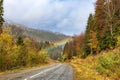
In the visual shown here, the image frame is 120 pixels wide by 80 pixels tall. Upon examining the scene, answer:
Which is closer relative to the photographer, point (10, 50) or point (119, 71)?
point (119, 71)

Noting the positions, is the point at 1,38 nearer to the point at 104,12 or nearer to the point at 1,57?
the point at 1,57

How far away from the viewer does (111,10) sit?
57625mm

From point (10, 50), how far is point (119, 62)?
1180 inches

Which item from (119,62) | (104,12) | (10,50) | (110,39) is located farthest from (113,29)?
(119,62)

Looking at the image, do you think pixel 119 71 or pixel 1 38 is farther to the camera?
pixel 1 38

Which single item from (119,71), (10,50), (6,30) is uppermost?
(6,30)

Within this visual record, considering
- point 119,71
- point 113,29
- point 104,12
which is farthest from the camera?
point 104,12

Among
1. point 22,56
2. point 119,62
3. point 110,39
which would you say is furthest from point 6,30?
point 119,62

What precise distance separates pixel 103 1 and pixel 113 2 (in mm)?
2177

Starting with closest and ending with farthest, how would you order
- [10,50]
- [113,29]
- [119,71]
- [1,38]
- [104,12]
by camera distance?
[119,71] → [1,38] → [10,50] → [113,29] → [104,12]

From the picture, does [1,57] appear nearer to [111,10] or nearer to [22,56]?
[22,56]

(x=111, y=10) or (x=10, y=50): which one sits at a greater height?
(x=111, y=10)

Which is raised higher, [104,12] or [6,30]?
[104,12]

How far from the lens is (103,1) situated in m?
58.6
